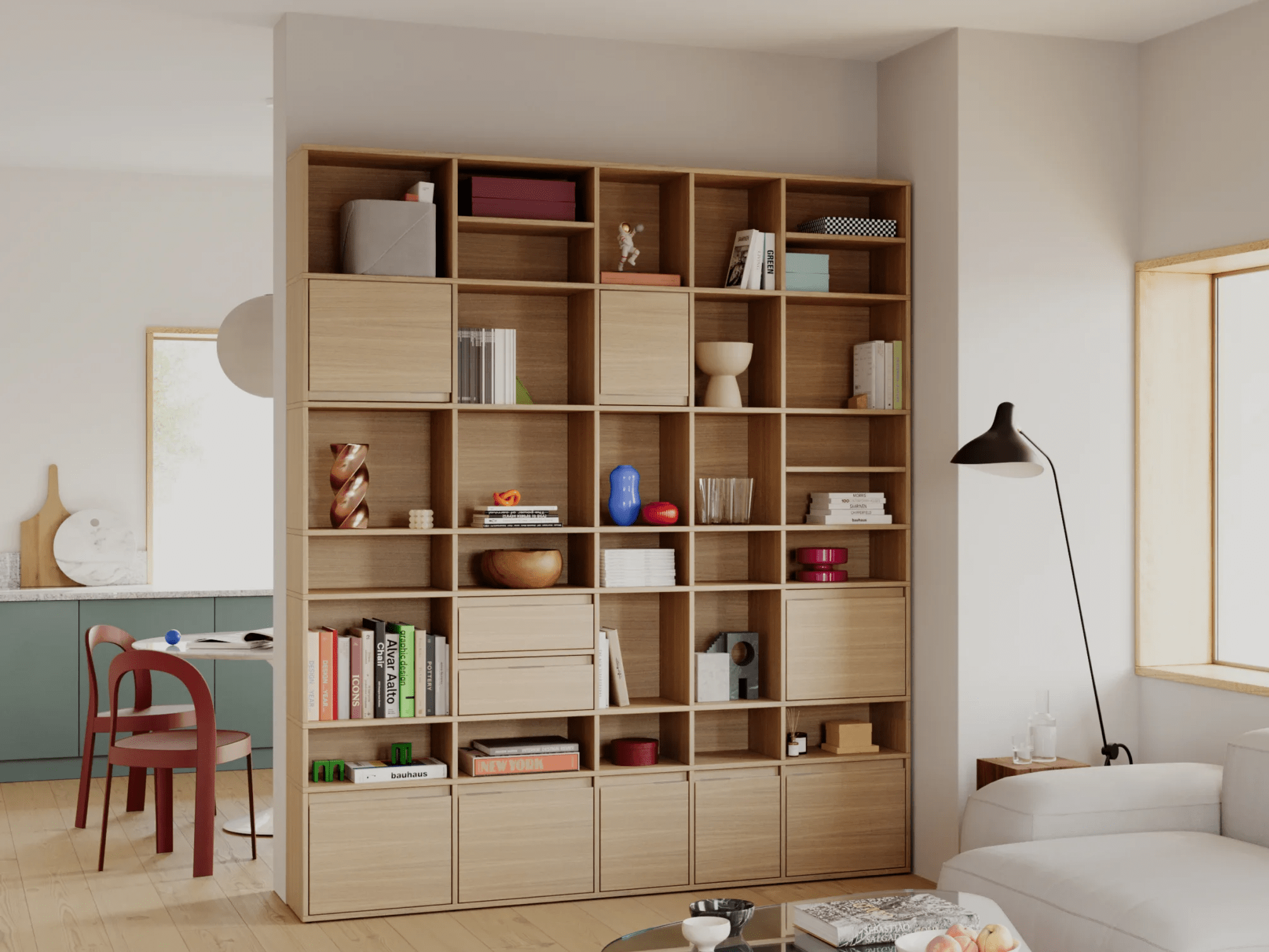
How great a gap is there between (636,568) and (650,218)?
4.05 ft

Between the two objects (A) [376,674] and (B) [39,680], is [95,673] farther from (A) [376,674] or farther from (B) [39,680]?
(A) [376,674]

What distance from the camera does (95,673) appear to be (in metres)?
5.95

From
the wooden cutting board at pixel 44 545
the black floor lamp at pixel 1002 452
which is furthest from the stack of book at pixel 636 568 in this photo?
the wooden cutting board at pixel 44 545

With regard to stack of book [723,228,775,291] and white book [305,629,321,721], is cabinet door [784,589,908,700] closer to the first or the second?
stack of book [723,228,775,291]

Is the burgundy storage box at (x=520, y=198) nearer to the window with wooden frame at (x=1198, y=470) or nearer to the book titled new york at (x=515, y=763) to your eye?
the book titled new york at (x=515, y=763)

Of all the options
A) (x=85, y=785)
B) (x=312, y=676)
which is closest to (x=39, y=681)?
(x=85, y=785)

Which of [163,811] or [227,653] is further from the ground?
[227,653]

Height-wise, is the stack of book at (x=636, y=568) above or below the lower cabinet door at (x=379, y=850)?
above

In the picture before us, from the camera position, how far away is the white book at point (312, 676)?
450 cm

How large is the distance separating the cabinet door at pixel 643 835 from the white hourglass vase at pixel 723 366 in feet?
4.24

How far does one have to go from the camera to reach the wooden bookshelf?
456cm

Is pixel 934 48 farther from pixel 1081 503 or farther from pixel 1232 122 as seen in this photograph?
pixel 1081 503

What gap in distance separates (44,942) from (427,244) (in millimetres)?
2407

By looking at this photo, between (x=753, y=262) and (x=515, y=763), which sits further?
(x=753, y=262)
